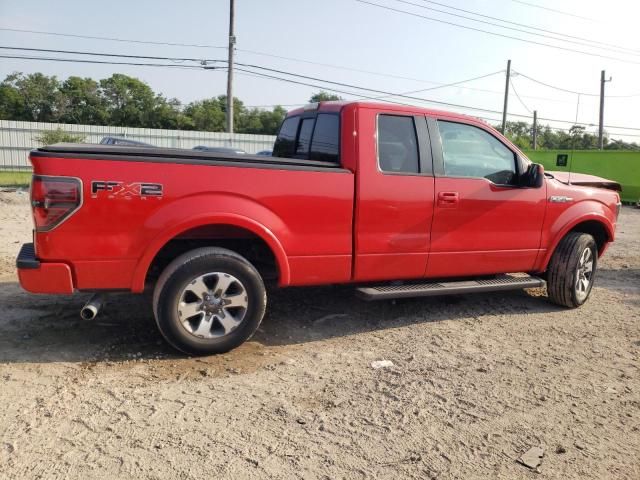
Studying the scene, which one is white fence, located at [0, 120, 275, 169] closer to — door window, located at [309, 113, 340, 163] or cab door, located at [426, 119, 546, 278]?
door window, located at [309, 113, 340, 163]

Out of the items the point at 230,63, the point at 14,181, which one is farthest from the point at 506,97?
the point at 14,181

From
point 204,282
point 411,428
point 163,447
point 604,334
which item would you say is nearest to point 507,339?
point 604,334

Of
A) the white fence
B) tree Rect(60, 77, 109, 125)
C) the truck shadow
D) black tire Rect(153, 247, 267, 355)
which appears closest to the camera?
black tire Rect(153, 247, 267, 355)

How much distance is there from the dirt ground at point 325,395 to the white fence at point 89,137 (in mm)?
25483

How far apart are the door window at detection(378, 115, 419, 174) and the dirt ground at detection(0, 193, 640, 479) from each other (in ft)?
4.88

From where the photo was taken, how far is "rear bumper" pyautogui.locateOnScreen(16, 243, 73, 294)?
356cm

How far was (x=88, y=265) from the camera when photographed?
3.65 m

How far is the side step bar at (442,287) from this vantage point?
4.50 metres

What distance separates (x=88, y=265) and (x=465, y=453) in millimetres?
2712

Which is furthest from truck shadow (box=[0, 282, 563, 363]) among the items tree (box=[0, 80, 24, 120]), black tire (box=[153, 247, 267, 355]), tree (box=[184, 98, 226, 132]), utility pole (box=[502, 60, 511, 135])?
tree (box=[0, 80, 24, 120])

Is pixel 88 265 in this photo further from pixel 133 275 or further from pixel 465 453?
pixel 465 453

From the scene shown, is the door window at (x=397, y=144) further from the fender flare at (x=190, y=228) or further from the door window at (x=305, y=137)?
the fender flare at (x=190, y=228)

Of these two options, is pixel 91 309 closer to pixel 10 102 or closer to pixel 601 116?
pixel 601 116

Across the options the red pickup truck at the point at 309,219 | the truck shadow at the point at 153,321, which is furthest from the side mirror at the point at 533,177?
the truck shadow at the point at 153,321
